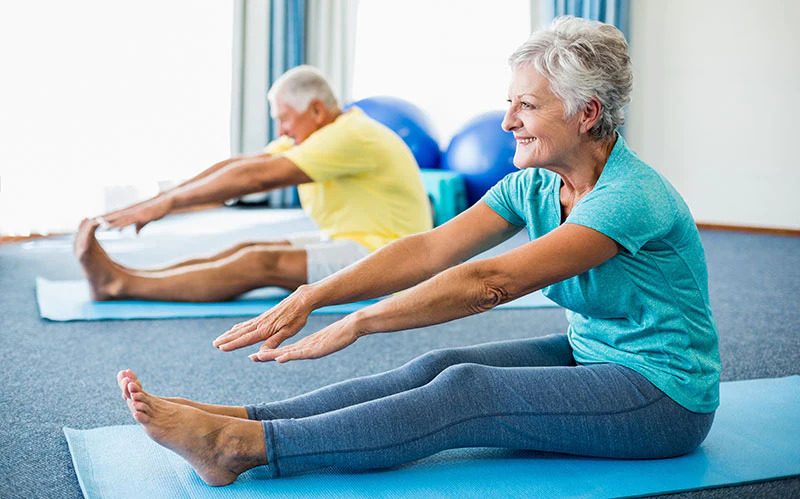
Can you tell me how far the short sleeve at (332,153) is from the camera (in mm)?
3057

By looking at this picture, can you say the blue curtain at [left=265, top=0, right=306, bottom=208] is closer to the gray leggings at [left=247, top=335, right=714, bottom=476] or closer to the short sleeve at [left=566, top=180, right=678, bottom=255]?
the gray leggings at [left=247, top=335, right=714, bottom=476]

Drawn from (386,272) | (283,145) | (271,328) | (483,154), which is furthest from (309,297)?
(483,154)

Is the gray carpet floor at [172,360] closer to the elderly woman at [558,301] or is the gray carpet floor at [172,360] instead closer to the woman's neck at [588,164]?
the elderly woman at [558,301]

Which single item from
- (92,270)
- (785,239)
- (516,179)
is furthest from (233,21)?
(516,179)

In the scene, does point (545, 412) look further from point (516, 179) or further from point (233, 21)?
point (233, 21)

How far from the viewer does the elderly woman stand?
145cm

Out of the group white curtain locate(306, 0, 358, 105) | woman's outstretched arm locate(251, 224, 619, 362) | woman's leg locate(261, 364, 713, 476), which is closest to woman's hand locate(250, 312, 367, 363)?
woman's outstretched arm locate(251, 224, 619, 362)

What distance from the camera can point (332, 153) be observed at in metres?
3.09

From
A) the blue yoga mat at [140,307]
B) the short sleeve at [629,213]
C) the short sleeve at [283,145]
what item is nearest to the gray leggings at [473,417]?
the short sleeve at [629,213]

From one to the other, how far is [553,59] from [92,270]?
7.17 feet

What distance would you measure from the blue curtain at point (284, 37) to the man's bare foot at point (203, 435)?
493 cm

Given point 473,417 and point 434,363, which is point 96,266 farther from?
point 473,417

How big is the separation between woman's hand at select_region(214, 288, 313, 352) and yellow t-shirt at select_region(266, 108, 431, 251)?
1.62 metres

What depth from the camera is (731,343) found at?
2.86 m
